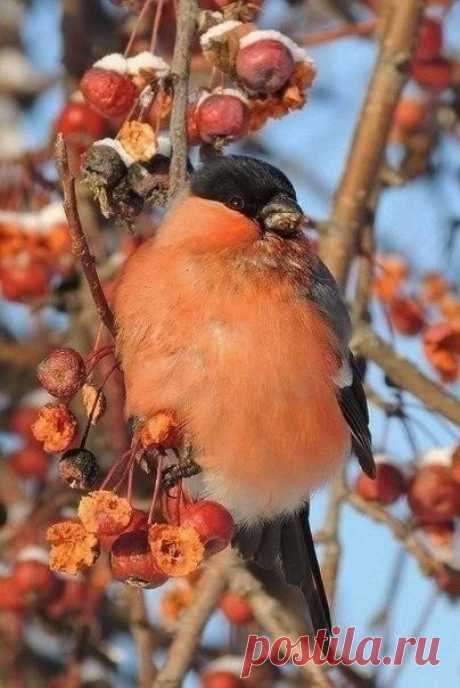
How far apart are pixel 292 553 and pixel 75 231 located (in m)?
1.25

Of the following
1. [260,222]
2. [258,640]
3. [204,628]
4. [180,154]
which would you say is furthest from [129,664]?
[180,154]

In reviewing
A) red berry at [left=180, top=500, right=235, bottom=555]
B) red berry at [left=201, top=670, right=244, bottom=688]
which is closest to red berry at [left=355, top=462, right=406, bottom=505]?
red berry at [left=201, top=670, right=244, bottom=688]

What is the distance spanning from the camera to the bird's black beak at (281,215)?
2.56 metres

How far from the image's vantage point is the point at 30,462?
367 centimetres

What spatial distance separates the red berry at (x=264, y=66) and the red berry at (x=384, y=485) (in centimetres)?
104

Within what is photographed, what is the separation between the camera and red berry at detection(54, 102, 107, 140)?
318 centimetres

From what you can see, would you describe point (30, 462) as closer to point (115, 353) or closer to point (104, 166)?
point (115, 353)

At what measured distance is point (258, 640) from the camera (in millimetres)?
3256

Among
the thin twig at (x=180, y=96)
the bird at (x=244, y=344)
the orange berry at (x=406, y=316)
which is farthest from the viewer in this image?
the orange berry at (x=406, y=316)

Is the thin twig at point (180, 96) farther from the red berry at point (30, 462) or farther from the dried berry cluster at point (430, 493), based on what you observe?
the red berry at point (30, 462)

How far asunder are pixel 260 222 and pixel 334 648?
912 mm

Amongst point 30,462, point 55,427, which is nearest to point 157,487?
point 55,427

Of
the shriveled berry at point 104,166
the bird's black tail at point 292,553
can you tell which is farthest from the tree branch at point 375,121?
the shriveled berry at point 104,166

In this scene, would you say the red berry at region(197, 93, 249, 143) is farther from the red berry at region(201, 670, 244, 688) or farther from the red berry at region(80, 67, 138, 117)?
the red berry at region(201, 670, 244, 688)
